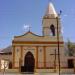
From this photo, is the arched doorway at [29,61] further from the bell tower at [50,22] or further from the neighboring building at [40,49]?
the bell tower at [50,22]

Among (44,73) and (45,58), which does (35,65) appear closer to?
(45,58)

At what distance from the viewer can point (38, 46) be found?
50875 millimetres

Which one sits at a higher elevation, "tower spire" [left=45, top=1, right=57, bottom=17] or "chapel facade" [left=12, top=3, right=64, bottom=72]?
"tower spire" [left=45, top=1, right=57, bottom=17]

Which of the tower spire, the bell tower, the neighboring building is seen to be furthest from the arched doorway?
the tower spire

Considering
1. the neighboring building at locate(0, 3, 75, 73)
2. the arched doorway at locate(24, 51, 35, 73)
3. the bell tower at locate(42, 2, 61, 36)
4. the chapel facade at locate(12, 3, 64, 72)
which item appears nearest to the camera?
the arched doorway at locate(24, 51, 35, 73)

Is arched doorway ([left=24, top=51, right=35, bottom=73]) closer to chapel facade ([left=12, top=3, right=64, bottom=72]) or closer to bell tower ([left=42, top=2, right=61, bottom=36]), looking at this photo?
chapel facade ([left=12, top=3, right=64, bottom=72])

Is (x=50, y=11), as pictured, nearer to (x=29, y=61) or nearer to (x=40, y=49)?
(x=40, y=49)

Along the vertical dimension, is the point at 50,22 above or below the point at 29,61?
above

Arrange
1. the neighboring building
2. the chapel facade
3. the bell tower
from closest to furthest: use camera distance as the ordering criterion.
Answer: the neighboring building
the chapel facade
the bell tower

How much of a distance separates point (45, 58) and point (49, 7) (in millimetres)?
10116

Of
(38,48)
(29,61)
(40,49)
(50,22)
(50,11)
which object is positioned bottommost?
(29,61)

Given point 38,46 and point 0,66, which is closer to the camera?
point 0,66

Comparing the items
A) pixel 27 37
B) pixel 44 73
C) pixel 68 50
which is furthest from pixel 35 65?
pixel 68 50

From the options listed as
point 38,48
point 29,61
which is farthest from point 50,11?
point 29,61
